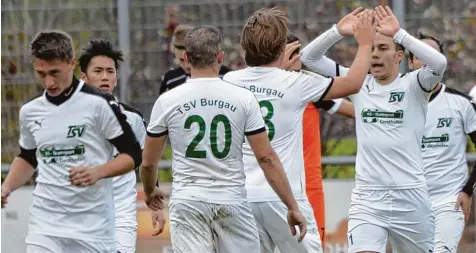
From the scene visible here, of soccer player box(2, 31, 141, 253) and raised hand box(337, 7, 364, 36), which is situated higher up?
raised hand box(337, 7, 364, 36)

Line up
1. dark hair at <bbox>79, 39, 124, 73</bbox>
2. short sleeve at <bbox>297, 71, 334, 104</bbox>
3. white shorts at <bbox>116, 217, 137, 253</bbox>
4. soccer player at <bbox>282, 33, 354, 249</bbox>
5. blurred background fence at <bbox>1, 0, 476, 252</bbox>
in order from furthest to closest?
blurred background fence at <bbox>1, 0, 476, 252</bbox>, soccer player at <bbox>282, 33, 354, 249</bbox>, dark hair at <bbox>79, 39, 124, 73</bbox>, white shorts at <bbox>116, 217, 137, 253</bbox>, short sleeve at <bbox>297, 71, 334, 104</bbox>

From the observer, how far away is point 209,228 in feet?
26.1

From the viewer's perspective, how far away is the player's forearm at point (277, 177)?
7.89m

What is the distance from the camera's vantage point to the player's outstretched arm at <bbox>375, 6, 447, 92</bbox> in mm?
9273

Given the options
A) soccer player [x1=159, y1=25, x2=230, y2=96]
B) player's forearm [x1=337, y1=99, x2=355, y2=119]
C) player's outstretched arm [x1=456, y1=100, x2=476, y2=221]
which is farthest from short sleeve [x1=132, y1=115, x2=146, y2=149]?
player's outstretched arm [x1=456, y1=100, x2=476, y2=221]

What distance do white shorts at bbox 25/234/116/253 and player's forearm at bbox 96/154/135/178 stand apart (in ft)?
1.66

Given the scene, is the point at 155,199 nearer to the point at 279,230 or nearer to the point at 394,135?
the point at 279,230

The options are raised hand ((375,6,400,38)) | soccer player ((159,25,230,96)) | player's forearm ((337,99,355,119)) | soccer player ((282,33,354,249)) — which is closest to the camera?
raised hand ((375,6,400,38))

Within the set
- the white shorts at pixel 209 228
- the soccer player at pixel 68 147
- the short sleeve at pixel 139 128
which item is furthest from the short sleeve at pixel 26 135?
the short sleeve at pixel 139 128

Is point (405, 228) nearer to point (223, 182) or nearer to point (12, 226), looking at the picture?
point (223, 182)

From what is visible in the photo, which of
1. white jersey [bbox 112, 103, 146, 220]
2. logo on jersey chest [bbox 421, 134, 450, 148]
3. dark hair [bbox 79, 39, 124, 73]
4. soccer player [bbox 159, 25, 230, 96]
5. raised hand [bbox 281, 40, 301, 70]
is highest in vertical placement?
raised hand [bbox 281, 40, 301, 70]

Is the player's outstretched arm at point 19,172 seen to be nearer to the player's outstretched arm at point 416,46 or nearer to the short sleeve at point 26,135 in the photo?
the short sleeve at point 26,135

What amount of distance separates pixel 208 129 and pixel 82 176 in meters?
0.83

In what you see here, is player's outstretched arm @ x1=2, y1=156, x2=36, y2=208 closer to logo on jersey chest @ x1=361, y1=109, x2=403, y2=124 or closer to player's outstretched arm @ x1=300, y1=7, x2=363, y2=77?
player's outstretched arm @ x1=300, y1=7, x2=363, y2=77
